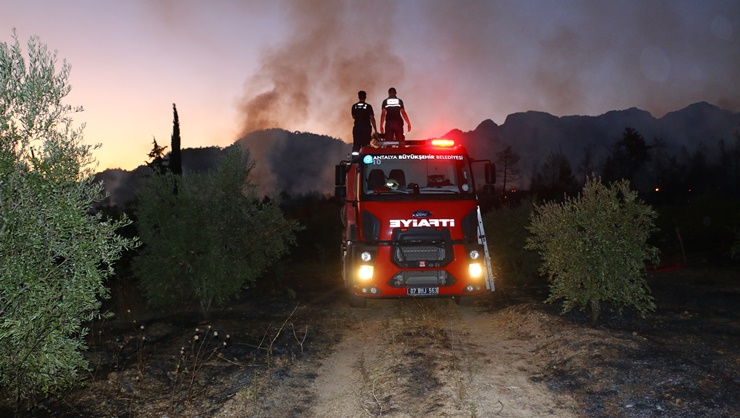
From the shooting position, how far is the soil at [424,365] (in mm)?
5613

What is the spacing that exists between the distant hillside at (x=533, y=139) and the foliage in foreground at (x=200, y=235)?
13315 centimetres

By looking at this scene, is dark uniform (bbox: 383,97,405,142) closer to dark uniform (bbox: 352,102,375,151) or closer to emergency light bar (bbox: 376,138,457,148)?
dark uniform (bbox: 352,102,375,151)

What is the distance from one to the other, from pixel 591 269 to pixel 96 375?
7604 mm

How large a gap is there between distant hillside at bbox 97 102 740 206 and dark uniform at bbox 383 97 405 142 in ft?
434

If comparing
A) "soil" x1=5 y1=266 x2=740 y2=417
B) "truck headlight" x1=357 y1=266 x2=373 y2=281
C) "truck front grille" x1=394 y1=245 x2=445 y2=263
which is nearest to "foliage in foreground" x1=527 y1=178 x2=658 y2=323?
"soil" x1=5 y1=266 x2=740 y2=417

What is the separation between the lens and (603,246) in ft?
27.6

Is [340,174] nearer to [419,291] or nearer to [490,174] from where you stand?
[419,291]

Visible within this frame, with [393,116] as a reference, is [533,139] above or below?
above

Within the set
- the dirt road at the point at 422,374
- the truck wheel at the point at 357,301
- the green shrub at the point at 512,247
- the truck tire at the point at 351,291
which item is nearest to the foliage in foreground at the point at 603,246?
the dirt road at the point at 422,374

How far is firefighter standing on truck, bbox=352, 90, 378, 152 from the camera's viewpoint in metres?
12.9

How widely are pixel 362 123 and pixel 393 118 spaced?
815mm

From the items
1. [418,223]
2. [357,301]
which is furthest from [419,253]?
[357,301]

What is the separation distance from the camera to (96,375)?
6.69 meters

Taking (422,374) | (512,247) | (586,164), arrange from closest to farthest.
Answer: (422,374) < (512,247) < (586,164)
